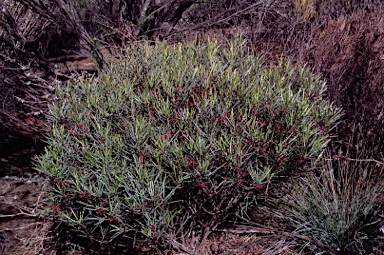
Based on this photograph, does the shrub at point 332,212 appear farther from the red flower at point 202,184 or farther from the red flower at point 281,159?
the red flower at point 202,184

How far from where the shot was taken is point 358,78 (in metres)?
4.10

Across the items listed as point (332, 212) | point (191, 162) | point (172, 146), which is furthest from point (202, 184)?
point (332, 212)

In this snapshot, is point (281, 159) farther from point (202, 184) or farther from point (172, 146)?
point (172, 146)

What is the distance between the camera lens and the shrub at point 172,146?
2.80m

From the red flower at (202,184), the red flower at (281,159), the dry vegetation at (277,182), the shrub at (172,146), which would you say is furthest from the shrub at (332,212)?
the red flower at (202,184)

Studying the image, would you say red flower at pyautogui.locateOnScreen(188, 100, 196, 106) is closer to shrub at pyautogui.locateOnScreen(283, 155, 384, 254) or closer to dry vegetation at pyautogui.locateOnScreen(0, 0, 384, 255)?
dry vegetation at pyautogui.locateOnScreen(0, 0, 384, 255)

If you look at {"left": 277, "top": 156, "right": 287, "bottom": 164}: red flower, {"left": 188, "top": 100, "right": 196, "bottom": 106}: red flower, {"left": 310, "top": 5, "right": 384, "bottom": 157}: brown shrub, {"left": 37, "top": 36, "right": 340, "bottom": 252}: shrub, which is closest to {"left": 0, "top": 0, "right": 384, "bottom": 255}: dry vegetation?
{"left": 310, "top": 5, "right": 384, "bottom": 157}: brown shrub

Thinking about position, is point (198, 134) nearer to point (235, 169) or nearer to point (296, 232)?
point (235, 169)

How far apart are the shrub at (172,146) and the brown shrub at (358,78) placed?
2.29 feet

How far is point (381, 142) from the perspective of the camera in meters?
4.07

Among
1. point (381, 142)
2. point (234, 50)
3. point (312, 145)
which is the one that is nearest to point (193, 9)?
point (234, 50)

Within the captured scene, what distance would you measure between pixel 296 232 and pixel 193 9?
16.2 feet

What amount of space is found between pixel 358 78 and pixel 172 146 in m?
2.07

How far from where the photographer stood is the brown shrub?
3984 mm
